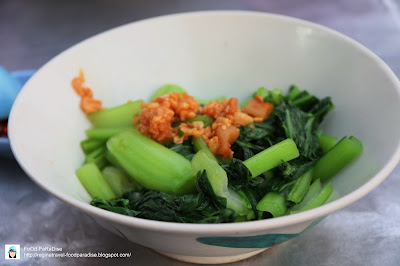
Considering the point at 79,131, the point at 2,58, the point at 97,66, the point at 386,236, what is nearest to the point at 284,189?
the point at 386,236

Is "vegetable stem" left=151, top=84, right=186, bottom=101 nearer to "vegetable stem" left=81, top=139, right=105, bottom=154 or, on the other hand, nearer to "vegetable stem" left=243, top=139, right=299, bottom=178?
"vegetable stem" left=81, top=139, right=105, bottom=154

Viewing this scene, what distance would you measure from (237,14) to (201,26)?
0.24 metres

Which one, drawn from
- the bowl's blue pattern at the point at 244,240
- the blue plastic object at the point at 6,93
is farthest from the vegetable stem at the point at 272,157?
the blue plastic object at the point at 6,93

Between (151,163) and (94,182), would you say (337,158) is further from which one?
(94,182)

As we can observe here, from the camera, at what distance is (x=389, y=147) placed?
5.30ft

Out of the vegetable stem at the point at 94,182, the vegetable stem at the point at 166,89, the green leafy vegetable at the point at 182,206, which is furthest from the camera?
the vegetable stem at the point at 166,89

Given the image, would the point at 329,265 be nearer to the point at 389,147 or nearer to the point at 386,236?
the point at 386,236

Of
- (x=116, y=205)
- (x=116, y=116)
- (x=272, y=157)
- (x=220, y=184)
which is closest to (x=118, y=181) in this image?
(x=116, y=205)

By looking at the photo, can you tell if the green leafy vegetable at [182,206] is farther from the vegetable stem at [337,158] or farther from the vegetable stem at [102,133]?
the vegetable stem at [337,158]

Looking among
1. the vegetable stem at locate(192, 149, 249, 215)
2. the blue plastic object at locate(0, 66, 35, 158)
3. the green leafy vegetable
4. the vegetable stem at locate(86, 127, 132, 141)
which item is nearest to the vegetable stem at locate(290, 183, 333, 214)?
the vegetable stem at locate(192, 149, 249, 215)
